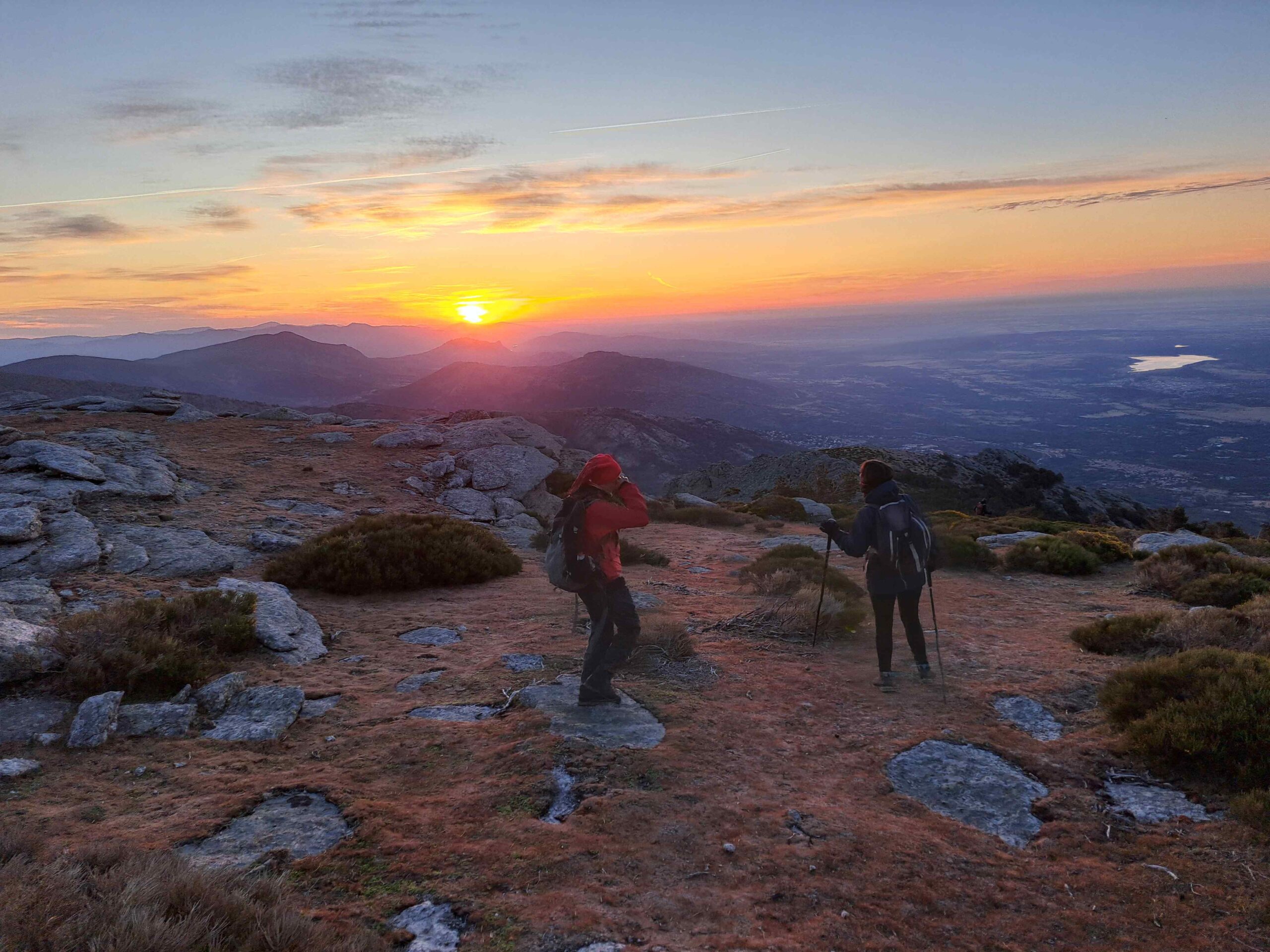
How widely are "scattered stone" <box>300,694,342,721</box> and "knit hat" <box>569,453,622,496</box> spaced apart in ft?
10.5

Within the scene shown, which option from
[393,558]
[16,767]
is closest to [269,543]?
[393,558]

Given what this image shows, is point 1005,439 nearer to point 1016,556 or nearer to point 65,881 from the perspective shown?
point 1016,556

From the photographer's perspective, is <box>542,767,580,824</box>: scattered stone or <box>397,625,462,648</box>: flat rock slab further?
<box>397,625,462,648</box>: flat rock slab

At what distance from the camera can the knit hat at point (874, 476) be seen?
734 cm

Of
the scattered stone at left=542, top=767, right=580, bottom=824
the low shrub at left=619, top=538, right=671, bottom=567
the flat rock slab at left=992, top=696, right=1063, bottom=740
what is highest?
the scattered stone at left=542, top=767, right=580, bottom=824

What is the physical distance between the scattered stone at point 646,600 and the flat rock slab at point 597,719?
11.9 feet

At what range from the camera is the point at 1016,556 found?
1468 cm

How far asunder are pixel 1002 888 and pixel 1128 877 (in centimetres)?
86

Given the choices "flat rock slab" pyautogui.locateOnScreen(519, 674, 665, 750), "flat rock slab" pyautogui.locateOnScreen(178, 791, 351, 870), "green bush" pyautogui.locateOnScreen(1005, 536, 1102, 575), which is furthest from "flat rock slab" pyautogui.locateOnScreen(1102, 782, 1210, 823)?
"green bush" pyautogui.locateOnScreen(1005, 536, 1102, 575)

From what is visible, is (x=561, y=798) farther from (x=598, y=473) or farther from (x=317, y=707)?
(x=317, y=707)

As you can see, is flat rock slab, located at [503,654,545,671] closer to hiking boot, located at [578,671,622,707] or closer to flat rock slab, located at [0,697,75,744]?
hiking boot, located at [578,671,622,707]

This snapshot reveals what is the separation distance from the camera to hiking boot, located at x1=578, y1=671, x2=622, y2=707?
20.6 feet

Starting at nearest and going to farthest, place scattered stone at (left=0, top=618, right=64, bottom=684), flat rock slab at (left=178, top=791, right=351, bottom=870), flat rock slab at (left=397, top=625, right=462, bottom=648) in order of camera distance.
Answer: flat rock slab at (left=178, top=791, right=351, bottom=870) → scattered stone at (left=0, top=618, right=64, bottom=684) → flat rock slab at (left=397, top=625, right=462, bottom=648)

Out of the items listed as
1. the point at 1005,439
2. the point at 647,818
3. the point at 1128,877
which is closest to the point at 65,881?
the point at 647,818
